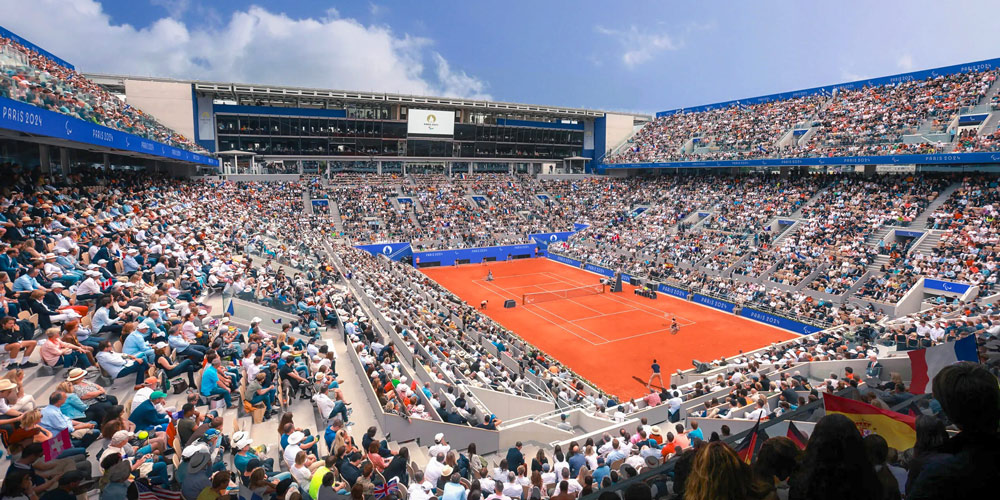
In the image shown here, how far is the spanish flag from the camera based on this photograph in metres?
4.45

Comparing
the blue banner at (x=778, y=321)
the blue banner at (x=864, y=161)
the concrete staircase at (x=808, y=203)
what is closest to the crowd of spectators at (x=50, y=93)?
the blue banner at (x=778, y=321)

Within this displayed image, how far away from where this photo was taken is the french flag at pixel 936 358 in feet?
24.3

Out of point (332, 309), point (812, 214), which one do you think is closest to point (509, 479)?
point (332, 309)

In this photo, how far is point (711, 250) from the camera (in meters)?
37.2

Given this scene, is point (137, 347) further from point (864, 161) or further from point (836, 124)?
point (836, 124)

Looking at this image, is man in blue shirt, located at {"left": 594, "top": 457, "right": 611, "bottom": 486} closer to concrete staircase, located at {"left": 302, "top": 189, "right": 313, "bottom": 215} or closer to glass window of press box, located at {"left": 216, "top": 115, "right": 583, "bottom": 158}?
concrete staircase, located at {"left": 302, "top": 189, "right": 313, "bottom": 215}

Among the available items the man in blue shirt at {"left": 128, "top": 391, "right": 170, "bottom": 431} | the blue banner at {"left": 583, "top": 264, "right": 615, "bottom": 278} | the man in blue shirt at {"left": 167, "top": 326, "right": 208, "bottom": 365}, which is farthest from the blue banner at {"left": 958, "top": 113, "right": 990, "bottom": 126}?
the man in blue shirt at {"left": 128, "top": 391, "right": 170, "bottom": 431}

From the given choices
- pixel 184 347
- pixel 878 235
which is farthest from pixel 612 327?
pixel 184 347

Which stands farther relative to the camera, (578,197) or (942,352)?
(578,197)

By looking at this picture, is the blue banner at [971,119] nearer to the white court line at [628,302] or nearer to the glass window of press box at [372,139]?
the white court line at [628,302]

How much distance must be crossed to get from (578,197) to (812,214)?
2821 cm

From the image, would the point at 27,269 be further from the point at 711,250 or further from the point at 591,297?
the point at 711,250

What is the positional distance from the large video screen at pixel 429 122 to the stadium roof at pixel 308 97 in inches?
51.1

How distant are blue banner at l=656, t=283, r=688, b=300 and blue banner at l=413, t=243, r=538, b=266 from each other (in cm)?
1730
